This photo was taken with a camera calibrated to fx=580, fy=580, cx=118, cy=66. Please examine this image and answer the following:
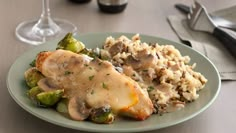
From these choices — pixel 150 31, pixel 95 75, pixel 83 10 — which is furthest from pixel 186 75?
pixel 83 10

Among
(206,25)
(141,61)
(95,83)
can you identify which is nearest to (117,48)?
(141,61)

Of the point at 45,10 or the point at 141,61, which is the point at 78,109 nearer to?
the point at 141,61

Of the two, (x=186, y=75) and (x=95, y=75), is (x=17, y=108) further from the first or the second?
(x=186, y=75)

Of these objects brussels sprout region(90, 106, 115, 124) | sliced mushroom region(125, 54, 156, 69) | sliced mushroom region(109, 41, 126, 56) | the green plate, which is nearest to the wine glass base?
the green plate

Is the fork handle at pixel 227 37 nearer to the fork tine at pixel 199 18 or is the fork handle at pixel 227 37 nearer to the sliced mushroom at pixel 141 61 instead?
the fork tine at pixel 199 18

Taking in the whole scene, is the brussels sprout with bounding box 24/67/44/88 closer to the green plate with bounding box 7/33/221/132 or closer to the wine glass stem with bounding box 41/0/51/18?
the green plate with bounding box 7/33/221/132

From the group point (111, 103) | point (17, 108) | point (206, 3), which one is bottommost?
point (206, 3)
